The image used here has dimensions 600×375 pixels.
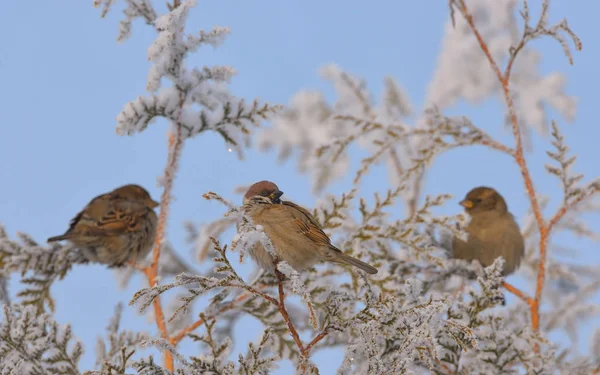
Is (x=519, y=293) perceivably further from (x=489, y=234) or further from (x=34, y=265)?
(x=34, y=265)

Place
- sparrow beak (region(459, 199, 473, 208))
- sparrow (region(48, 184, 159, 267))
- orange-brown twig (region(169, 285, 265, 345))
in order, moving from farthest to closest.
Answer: sparrow beak (region(459, 199, 473, 208)), sparrow (region(48, 184, 159, 267)), orange-brown twig (region(169, 285, 265, 345))

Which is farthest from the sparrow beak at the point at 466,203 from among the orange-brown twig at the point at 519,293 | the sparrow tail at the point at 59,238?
the sparrow tail at the point at 59,238

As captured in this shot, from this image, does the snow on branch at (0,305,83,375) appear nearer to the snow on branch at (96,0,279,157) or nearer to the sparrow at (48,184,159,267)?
the snow on branch at (96,0,279,157)

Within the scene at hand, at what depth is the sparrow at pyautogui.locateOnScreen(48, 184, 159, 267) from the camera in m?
6.18

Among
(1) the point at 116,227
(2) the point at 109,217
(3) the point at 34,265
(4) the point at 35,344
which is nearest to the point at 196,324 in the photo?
(4) the point at 35,344

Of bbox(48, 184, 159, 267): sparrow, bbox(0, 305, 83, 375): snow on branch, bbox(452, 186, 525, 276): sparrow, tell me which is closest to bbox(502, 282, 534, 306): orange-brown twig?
bbox(452, 186, 525, 276): sparrow

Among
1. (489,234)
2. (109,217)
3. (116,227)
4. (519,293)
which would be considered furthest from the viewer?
(109,217)

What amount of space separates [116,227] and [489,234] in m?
3.38

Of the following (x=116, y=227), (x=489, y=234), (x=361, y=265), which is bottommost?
(x=361, y=265)

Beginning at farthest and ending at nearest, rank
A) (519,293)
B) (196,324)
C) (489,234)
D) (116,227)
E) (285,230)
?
(116,227) < (489,234) < (519,293) < (196,324) < (285,230)

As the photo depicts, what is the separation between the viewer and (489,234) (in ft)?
20.4

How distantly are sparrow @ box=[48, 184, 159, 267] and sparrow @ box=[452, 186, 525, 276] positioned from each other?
9.53 feet

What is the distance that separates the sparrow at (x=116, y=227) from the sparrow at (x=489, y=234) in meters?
2.90

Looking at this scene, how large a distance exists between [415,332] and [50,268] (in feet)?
11.3
